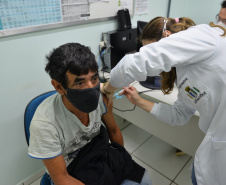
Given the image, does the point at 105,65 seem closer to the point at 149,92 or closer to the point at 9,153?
the point at 149,92

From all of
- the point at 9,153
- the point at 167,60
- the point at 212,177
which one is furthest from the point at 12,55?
the point at 212,177

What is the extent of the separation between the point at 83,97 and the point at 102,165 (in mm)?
414

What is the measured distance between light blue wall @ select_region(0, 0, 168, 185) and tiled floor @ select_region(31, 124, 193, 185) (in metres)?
0.32

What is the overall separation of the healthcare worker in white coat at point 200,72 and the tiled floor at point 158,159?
844 millimetres

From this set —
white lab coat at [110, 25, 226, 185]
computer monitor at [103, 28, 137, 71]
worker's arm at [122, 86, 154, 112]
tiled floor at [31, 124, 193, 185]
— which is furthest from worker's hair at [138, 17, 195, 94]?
tiled floor at [31, 124, 193, 185]

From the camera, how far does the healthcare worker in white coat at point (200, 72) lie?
0.76 metres

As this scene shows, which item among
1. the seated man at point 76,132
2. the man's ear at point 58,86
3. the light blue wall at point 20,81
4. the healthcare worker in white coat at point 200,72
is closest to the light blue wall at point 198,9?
the light blue wall at point 20,81

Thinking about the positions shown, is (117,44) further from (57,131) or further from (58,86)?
(57,131)

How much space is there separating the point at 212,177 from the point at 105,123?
69cm

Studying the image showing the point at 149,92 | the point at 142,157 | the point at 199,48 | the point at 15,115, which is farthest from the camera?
the point at 142,157

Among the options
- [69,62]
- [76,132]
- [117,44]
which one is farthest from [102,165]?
[117,44]

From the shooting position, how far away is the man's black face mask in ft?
2.93

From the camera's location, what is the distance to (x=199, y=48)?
0.75 m

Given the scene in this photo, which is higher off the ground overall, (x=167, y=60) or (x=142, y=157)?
(x=167, y=60)
